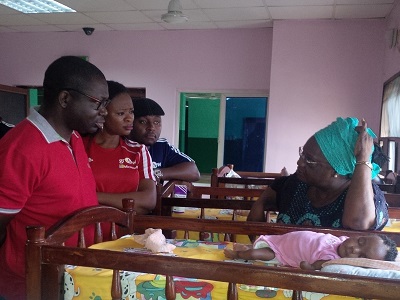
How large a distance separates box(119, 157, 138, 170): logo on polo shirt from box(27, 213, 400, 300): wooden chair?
560 millimetres

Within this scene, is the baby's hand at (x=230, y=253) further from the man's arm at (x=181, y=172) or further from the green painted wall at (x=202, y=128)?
the green painted wall at (x=202, y=128)

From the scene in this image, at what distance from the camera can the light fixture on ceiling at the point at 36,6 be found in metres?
4.72

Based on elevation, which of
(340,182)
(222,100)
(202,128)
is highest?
(222,100)

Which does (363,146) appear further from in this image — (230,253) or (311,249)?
(230,253)

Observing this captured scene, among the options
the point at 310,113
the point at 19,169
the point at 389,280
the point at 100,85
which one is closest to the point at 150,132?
the point at 100,85

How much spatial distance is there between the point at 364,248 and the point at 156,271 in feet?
2.26

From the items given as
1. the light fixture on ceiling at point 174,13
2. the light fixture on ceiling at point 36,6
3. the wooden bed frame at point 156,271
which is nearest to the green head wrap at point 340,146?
the wooden bed frame at point 156,271

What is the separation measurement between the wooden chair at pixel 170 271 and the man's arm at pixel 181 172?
136 cm

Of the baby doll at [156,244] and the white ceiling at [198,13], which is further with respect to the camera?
the white ceiling at [198,13]

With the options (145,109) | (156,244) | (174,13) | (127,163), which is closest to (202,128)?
(174,13)

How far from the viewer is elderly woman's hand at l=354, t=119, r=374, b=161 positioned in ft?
4.87

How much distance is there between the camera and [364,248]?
1.23 meters

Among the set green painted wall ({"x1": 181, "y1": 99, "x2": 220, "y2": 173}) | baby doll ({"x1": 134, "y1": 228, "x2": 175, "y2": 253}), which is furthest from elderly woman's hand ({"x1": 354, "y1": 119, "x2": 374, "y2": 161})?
green painted wall ({"x1": 181, "y1": 99, "x2": 220, "y2": 173})

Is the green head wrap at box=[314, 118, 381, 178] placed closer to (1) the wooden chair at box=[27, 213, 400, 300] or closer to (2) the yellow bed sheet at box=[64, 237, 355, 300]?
(2) the yellow bed sheet at box=[64, 237, 355, 300]
